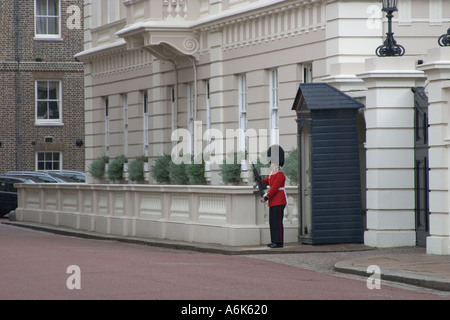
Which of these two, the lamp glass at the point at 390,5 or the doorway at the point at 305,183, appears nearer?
the lamp glass at the point at 390,5

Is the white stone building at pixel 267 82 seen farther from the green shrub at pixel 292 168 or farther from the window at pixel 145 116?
the green shrub at pixel 292 168

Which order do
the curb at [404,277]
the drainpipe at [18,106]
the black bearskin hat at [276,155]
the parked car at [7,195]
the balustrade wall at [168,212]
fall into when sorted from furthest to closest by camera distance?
the drainpipe at [18,106] → the parked car at [7,195] → the balustrade wall at [168,212] → the black bearskin hat at [276,155] → the curb at [404,277]

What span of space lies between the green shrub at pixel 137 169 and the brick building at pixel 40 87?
19.4 meters

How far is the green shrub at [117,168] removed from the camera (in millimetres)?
35656

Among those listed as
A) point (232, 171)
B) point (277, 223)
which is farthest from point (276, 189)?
point (232, 171)

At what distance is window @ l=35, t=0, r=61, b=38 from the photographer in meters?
53.6

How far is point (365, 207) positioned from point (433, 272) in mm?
5981

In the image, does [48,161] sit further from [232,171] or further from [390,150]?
[390,150]

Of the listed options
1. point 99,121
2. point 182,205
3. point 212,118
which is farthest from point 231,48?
point 99,121

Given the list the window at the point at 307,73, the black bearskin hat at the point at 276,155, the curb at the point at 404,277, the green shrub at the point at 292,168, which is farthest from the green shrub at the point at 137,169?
the curb at the point at 404,277

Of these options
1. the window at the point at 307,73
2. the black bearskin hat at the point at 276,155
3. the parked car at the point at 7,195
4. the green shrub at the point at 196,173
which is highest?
the window at the point at 307,73

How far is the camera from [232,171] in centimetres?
2767

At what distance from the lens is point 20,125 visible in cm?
5291

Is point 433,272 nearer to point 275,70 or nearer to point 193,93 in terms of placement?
point 275,70
